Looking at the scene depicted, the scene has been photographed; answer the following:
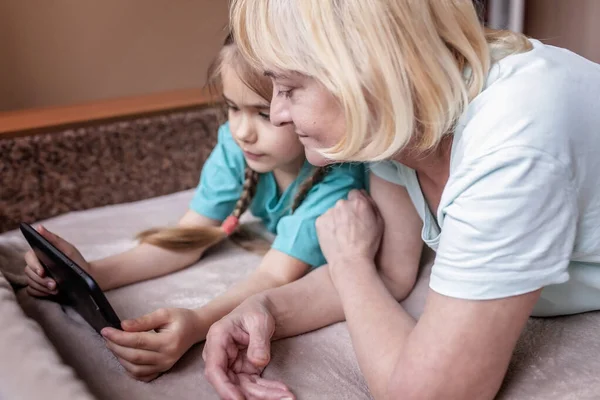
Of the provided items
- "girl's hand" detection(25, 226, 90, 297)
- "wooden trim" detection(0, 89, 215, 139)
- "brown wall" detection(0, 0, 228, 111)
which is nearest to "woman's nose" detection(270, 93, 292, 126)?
"girl's hand" detection(25, 226, 90, 297)

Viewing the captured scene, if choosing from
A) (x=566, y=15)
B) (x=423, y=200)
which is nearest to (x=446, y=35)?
(x=423, y=200)

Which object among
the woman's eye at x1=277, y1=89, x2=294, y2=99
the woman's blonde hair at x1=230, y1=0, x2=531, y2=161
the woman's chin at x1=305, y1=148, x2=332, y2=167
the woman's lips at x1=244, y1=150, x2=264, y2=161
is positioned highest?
the woman's blonde hair at x1=230, y1=0, x2=531, y2=161

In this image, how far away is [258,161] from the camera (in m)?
0.97

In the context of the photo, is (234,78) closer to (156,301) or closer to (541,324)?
(156,301)

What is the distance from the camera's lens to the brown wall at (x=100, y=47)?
1549 mm

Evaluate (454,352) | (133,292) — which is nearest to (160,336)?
(133,292)

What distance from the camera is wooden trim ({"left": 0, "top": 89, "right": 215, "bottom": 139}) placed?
121cm

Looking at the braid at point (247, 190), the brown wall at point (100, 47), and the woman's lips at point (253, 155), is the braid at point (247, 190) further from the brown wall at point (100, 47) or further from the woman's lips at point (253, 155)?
the brown wall at point (100, 47)

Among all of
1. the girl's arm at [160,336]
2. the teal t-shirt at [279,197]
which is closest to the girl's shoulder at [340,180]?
the teal t-shirt at [279,197]

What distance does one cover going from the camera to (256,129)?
3.08ft

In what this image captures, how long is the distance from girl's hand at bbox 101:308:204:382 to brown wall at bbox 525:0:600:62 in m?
1.72

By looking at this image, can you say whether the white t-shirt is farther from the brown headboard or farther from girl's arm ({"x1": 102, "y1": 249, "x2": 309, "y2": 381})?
the brown headboard

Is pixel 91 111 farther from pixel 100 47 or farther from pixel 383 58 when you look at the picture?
pixel 383 58

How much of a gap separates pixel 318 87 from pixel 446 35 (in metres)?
0.13
